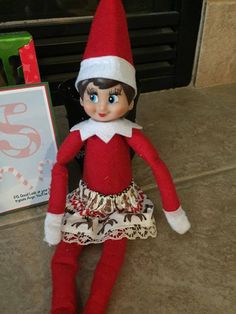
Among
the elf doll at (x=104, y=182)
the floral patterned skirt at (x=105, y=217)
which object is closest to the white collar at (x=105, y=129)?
the elf doll at (x=104, y=182)

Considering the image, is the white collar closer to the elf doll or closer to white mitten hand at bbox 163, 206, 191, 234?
the elf doll

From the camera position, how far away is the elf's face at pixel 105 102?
1.96 feet

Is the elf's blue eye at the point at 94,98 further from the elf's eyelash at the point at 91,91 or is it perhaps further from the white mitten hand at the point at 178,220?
the white mitten hand at the point at 178,220

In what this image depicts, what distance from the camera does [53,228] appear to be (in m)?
0.64

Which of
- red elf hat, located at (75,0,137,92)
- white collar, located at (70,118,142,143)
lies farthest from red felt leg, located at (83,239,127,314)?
red elf hat, located at (75,0,137,92)

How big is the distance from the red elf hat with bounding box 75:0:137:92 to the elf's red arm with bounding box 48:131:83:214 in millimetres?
131

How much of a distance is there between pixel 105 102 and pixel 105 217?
0.81 feet

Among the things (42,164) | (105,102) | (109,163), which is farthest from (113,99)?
(42,164)

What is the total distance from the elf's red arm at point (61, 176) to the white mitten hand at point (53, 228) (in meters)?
0.01

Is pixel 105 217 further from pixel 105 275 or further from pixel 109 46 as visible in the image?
pixel 109 46

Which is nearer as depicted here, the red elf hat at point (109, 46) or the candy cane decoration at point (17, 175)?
the red elf hat at point (109, 46)

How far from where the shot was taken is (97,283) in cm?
59

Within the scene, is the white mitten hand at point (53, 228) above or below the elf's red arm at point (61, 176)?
below

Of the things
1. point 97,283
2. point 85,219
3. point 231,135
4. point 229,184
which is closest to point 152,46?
point 231,135
